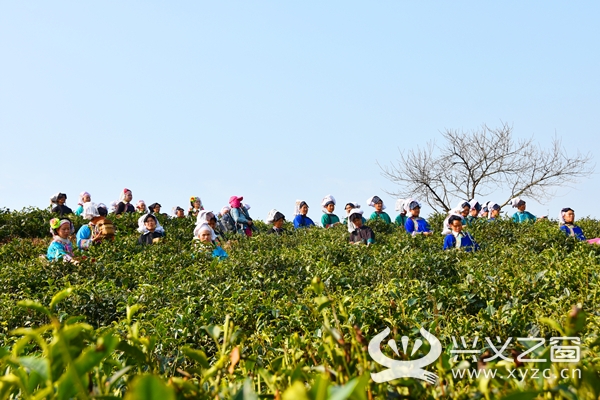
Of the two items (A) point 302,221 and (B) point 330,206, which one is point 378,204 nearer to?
(B) point 330,206

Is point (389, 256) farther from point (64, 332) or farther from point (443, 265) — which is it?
point (64, 332)

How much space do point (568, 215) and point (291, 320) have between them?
8938mm

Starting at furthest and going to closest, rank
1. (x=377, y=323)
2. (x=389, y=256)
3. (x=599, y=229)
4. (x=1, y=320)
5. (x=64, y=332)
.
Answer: (x=599, y=229)
(x=389, y=256)
(x=1, y=320)
(x=377, y=323)
(x=64, y=332)

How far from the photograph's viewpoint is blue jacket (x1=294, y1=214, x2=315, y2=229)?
1505 cm

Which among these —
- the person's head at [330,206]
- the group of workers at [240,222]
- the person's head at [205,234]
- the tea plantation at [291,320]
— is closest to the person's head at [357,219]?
the group of workers at [240,222]

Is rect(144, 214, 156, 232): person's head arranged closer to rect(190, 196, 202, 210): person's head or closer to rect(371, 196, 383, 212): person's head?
rect(371, 196, 383, 212): person's head

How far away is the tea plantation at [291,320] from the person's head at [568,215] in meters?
1.78

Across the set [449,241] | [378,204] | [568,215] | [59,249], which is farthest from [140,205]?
[568,215]

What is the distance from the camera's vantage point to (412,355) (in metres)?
1.87

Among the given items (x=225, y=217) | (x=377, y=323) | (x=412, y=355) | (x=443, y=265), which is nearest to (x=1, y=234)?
(x=225, y=217)

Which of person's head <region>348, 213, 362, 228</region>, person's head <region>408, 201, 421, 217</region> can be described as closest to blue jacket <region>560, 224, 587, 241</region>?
person's head <region>408, 201, 421, 217</region>

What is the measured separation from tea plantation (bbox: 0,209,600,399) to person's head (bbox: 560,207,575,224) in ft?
5.85

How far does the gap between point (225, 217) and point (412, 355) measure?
13276 mm

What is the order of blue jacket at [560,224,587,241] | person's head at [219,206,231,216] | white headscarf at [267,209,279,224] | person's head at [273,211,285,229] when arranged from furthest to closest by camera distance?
person's head at [219,206,231,216], white headscarf at [267,209,279,224], person's head at [273,211,285,229], blue jacket at [560,224,587,241]
